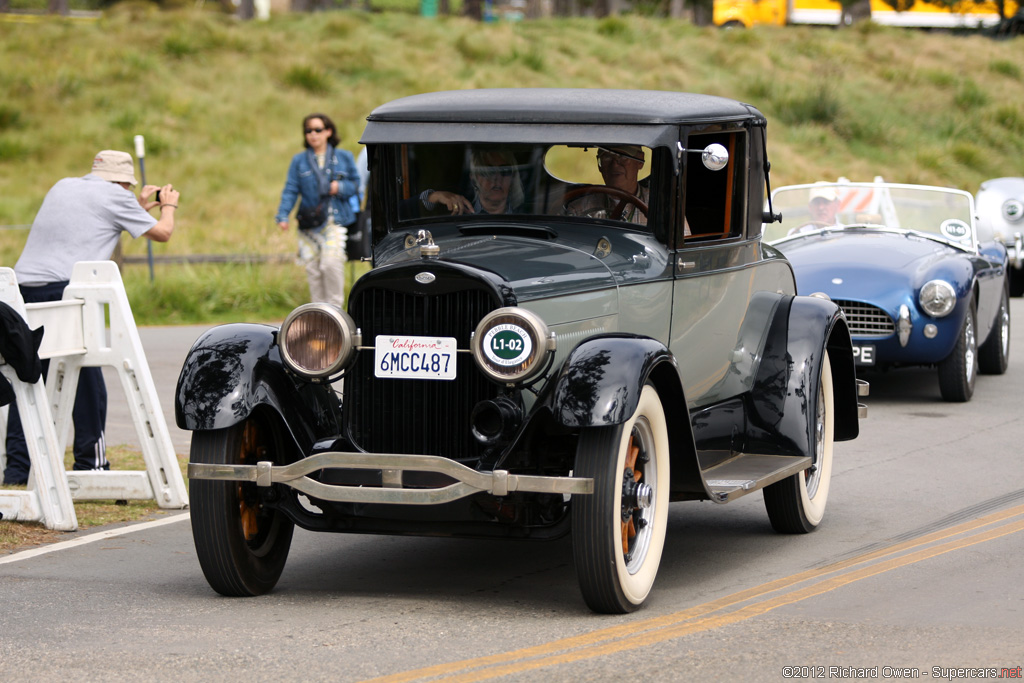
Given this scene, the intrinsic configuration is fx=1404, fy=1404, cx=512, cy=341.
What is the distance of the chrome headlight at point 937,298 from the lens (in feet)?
34.5

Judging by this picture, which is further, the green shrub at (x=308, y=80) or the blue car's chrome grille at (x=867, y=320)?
the green shrub at (x=308, y=80)

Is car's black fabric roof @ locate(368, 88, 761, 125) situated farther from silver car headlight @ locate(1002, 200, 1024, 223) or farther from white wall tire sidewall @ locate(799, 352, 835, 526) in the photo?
silver car headlight @ locate(1002, 200, 1024, 223)

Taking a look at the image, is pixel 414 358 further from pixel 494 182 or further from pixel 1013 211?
pixel 1013 211

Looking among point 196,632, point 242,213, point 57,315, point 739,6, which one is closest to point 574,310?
point 196,632

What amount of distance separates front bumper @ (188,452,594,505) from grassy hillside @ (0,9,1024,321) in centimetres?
1930

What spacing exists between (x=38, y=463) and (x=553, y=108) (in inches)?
117

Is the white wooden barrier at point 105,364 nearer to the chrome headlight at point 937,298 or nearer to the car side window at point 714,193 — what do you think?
the car side window at point 714,193

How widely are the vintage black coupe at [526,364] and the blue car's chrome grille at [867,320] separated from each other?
4.04 metres

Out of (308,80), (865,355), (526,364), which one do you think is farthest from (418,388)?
(308,80)

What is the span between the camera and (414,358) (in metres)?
5.28

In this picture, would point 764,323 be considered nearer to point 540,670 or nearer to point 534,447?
point 534,447

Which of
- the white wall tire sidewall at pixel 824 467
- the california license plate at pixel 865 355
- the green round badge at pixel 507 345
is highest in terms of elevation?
the green round badge at pixel 507 345

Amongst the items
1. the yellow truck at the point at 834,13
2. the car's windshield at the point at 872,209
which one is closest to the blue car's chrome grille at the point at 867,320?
the car's windshield at the point at 872,209

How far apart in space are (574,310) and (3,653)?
2.41m
